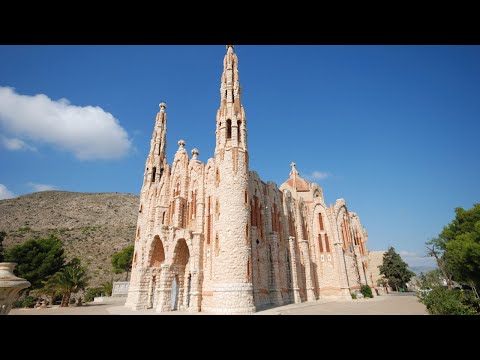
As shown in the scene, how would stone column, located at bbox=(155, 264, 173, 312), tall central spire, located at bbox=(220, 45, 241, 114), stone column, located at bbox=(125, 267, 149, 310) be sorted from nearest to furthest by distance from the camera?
stone column, located at bbox=(155, 264, 173, 312) → stone column, located at bbox=(125, 267, 149, 310) → tall central spire, located at bbox=(220, 45, 241, 114)

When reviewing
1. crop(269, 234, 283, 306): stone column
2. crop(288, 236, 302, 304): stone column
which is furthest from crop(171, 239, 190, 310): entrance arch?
crop(288, 236, 302, 304): stone column

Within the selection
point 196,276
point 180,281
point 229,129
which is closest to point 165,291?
point 180,281

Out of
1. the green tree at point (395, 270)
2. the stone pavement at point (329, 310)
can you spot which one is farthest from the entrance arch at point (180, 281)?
the green tree at point (395, 270)

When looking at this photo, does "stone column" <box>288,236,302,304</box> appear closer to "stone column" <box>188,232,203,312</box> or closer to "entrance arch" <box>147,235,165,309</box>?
"stone column" <box>188,232,203,312</box>

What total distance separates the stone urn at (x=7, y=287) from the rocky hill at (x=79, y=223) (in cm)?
5771

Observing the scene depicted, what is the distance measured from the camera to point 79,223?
280ft

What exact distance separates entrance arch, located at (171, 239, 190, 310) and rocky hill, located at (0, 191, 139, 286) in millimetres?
44299

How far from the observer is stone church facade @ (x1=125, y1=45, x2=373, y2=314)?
21391mm

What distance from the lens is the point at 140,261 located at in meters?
28.5

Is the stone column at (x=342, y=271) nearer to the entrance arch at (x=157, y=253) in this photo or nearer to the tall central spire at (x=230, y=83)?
the entrance arch at (x=157, y=253)

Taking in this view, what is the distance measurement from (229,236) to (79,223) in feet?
270

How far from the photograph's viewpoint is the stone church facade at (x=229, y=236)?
21391 mm

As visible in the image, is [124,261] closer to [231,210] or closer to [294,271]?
[294,271]
